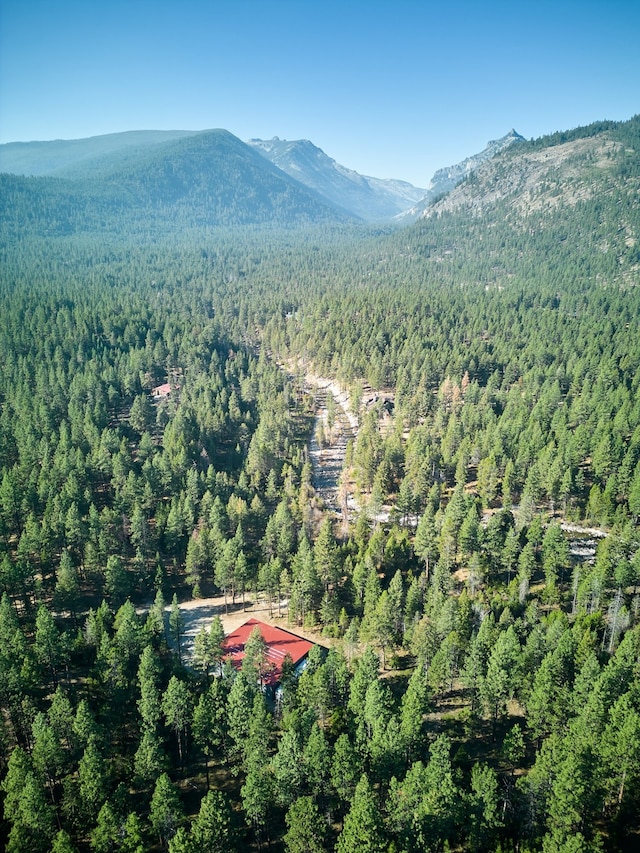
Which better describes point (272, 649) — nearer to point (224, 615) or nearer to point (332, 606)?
point (332, 606)

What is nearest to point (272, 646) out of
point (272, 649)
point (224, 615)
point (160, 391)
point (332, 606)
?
point (272, 649)

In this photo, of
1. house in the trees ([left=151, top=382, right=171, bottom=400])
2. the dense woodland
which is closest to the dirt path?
the dense woodland

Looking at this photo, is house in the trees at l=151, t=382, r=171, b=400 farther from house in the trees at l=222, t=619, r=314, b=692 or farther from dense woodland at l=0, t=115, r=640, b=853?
house in the trees at l=222, t=619, r=314, b=692

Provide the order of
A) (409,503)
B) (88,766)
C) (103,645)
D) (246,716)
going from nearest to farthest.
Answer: (88,766)
(246,716)
(103,645)
(409,503)

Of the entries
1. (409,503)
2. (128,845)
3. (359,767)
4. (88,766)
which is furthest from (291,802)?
(409,503)

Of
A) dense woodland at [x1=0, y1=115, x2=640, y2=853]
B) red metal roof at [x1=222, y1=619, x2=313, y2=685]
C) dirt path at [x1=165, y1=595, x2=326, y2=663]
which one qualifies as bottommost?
dirt path at [x1=165, y1=595, x2=326, y2=663]

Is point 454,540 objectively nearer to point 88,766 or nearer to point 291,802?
point 291,802

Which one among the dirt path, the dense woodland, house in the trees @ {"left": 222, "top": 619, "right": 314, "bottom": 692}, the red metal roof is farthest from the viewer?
the dirt path

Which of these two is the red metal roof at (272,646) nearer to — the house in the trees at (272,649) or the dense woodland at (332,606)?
the house in the trees at (272,649)
